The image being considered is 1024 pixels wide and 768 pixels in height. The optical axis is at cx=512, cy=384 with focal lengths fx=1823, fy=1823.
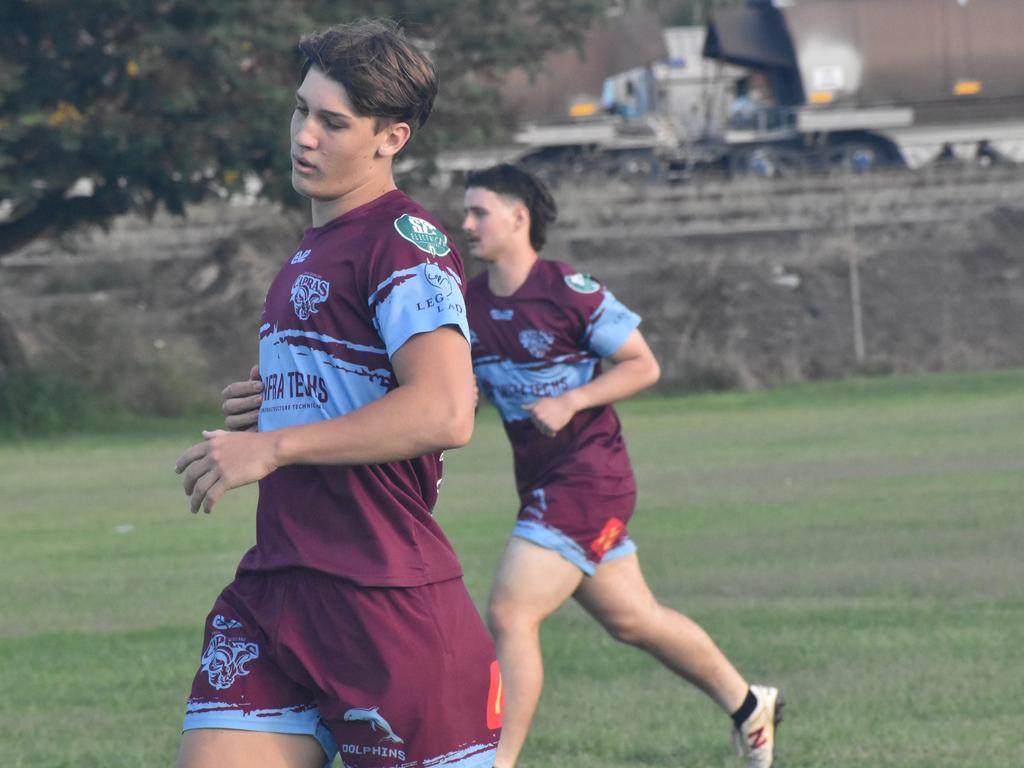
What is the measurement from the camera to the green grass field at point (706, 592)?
672 centimetres

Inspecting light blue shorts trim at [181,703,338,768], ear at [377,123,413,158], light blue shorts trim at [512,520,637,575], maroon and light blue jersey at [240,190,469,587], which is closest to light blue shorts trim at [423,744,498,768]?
light blue shorts trim at [181,703,338,768]

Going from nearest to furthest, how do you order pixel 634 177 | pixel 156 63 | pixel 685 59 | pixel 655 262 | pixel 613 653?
1. pixel 613 653
2. pixel 156 63
3. pixel 655 262
4. pixel 634 177
5. pixel 685 59

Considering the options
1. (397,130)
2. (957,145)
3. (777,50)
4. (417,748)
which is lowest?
(957,145)

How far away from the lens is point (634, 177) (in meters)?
35.8

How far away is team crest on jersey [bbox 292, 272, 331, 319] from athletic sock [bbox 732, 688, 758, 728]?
3151 millimetres

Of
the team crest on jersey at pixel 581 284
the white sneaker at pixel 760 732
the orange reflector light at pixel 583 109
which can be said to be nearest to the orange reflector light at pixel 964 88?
the orange reflector light at pixel 583 109

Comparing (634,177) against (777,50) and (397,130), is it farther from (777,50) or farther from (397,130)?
(397,130)

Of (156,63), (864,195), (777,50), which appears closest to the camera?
(156,63)

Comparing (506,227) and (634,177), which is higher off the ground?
(506,227)

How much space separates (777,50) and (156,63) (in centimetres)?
1935

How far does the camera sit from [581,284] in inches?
253

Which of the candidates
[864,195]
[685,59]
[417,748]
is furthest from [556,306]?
[685,59]

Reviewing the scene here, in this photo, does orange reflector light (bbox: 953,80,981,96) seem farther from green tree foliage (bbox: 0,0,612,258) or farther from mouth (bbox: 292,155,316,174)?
mouth (bbox: 292,155,316,174)

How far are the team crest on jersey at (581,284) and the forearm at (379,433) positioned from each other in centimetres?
312
